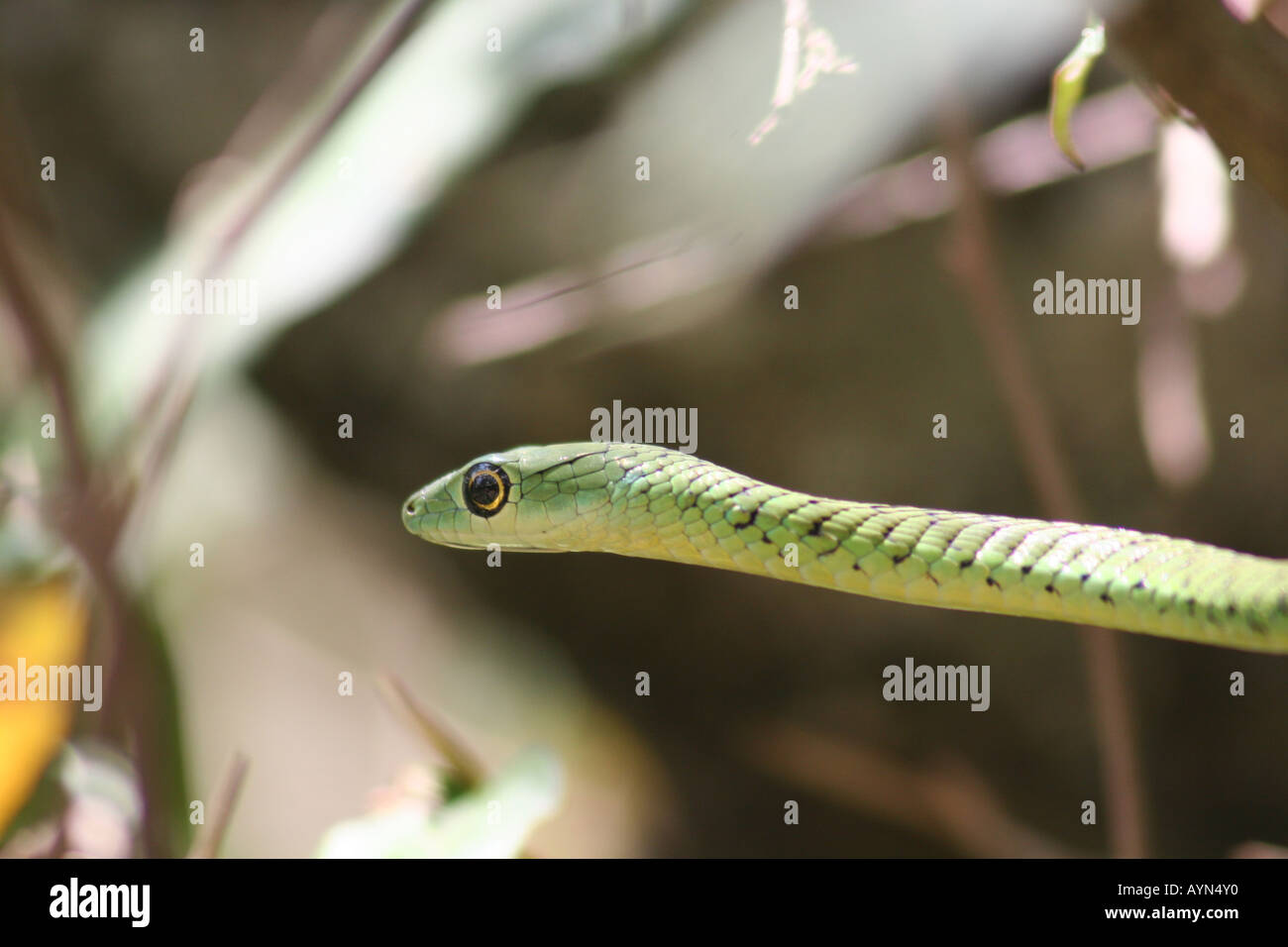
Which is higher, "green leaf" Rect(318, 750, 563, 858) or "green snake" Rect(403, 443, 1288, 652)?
"green snake" Rect(403, 443, 1288, 652)

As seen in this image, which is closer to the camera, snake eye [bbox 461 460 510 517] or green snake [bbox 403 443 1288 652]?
green snake [bbox 403 443 1288 652]

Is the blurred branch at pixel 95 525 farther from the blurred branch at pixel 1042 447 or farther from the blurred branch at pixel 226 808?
the blurred branch at pixel 1042 447

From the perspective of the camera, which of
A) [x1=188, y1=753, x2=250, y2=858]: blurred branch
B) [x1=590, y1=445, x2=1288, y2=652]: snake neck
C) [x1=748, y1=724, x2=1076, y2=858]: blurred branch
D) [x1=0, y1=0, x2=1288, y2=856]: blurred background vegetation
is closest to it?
[x1=590, y1=445, x2=1288, y2=652]: snake neck

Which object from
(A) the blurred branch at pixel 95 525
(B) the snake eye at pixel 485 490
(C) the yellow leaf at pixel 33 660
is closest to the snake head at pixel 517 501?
(B) the snake eye at pixel 485 490

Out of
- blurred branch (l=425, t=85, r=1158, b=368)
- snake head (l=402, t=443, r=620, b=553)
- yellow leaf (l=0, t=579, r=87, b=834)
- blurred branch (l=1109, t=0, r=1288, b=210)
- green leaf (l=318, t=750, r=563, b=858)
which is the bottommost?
green leaf (l=318, t=750, r=563, b=858)

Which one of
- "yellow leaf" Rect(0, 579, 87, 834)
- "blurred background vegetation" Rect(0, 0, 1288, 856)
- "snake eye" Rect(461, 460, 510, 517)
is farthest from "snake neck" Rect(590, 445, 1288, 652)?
"yellow leaf" Rect(0, 579, 87, 834)

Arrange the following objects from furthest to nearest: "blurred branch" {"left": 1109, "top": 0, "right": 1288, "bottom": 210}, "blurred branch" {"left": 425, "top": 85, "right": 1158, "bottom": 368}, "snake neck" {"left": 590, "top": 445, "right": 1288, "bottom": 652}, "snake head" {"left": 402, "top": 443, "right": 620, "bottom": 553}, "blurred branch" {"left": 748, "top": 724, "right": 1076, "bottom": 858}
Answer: "blurred branch" {"left": 748, "top": 724, "right": 1076, "bottom": 858} → "blurred branch" {"left": 425, "top": 85, "right": 1158, "bottom": 368} → "snake head" {"left": 402, "top": 443, "right": 620, "bottom": 553} → "snake neck" {"left": 590, "top": 445, "right": 1288, "bottom": 652} → "blurred branch" {"left": 1109, "top": 0, "right": 1288, "bottom": 210}

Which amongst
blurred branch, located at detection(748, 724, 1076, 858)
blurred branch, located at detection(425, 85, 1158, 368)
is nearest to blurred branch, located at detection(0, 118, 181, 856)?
blurred branch, located at detection(425, 85, 1158, 368)

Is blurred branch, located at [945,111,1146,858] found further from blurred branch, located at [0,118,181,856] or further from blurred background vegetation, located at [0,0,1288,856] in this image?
blurred branch, located at [0,118,181,856]
